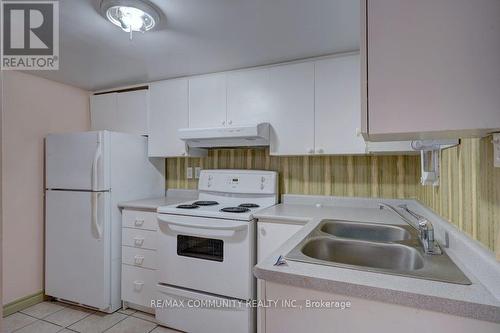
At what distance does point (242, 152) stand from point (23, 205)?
6.77 ft

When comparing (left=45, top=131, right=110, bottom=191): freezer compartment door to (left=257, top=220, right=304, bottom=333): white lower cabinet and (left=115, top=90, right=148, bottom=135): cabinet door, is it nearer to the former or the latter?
(left=115, top=90, right=148, bottom=135): cabinet door

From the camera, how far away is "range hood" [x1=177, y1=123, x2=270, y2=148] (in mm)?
2084

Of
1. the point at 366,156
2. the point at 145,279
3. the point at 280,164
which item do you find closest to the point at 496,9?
the point at 366,156

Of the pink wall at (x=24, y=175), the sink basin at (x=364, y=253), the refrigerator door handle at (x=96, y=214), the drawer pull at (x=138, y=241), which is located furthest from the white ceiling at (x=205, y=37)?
the drawer pull at (x=138, y=241)

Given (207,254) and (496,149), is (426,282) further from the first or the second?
(207,254)

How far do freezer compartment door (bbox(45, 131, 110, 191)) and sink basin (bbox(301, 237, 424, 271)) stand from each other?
1887 mm

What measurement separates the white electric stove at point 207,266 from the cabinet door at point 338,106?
2.55 ft

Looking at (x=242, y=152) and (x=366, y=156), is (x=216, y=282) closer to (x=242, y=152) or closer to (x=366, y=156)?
(x=242, y=152)

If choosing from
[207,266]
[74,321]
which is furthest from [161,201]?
[74,321]

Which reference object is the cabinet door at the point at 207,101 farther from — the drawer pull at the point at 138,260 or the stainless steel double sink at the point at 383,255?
the stainless steel double sink at the point at 383,255

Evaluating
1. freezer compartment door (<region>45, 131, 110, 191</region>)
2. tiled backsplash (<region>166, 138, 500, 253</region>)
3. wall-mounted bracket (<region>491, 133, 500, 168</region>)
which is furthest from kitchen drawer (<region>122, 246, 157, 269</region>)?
wall-mounted bracket (<region>491, 133, 500, 168</region>)

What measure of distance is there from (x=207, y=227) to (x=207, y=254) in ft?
0.76

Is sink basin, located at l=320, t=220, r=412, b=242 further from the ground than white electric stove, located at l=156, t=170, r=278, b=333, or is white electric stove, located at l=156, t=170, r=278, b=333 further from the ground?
sink basin, located at l=320, t=220, r=412, b=242

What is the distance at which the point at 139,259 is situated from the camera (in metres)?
2.31
